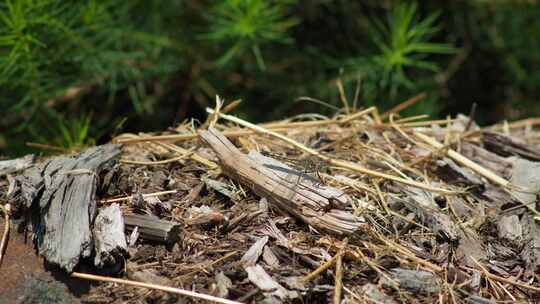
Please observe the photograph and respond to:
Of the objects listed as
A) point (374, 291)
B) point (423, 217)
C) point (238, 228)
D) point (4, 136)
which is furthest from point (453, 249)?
point (4, 136)

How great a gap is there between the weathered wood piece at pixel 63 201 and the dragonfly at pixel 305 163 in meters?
0.40

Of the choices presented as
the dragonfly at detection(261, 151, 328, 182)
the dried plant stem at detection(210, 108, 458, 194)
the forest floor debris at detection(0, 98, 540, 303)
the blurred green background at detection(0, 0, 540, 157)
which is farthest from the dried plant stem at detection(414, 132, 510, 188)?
the blurred green background at detection(0, 0, 540, 157)

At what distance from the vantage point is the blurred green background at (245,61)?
8.15ft

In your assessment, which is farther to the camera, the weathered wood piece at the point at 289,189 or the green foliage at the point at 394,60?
the green foliage at the point at 394,60

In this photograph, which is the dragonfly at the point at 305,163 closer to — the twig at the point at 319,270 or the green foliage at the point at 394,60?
the twig at the point at 319,270

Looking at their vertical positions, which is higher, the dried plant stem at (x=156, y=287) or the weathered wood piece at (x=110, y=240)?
the weathered wood piece at (x=110, y=240)

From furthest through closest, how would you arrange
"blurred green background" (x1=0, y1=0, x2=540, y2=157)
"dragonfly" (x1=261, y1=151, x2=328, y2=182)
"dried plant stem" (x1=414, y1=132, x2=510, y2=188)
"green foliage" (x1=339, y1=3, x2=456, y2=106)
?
"green foliage" (x1=339, y1=3, x2=456, y2=106) < "blurred green background" (x1=0, y1=0, x2=540, y2=157) < "dried plant stem" (x1=414, y1=132, x2=510, y2=188) < "dragonfly" (x1=261, y1=151, x2=328, y2=182)

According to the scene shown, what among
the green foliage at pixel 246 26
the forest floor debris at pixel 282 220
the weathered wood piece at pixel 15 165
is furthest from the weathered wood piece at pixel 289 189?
the green foliage at pixel 246 26

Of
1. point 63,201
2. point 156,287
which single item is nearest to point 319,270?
point 156,287

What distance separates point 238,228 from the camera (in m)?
1.39

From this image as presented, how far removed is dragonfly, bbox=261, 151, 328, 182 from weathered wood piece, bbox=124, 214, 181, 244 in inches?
13.5

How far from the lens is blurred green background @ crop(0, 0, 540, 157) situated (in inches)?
A: 97.8

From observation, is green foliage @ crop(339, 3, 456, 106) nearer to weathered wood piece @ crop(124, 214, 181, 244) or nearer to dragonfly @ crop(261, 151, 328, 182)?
dragonfly @ crop(261, 151, 328, 182)

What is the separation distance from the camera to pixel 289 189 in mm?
1423
